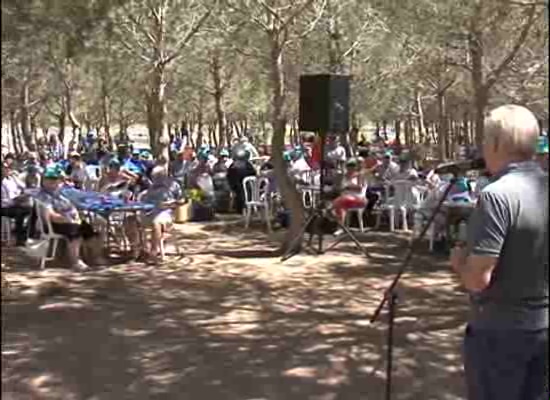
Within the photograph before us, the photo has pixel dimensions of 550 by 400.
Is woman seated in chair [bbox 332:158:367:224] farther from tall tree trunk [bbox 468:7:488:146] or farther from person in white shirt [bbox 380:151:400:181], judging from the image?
tall tree trunk [bbox 468:7:488:146]

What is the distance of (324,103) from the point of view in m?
9.22

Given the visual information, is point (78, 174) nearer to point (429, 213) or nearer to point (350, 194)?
point (350, 194)

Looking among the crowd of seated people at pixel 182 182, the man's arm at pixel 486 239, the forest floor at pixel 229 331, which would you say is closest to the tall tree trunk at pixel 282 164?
the crowd of seated people at pixel 182 182

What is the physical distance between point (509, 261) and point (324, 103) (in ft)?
22.7

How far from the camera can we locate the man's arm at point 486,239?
235cm

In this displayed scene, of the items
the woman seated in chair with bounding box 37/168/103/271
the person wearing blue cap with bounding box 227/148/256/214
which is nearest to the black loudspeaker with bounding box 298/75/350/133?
the woman seated in chair with bounding box 37/168/103/271

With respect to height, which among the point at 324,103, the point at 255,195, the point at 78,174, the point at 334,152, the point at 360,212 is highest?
the point at 324,103

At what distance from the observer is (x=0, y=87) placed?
6.28 feet

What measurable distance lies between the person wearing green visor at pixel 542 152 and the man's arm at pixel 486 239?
0.52 feet

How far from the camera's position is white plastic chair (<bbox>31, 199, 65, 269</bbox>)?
8.09m

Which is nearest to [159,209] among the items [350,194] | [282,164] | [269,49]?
[282,164]

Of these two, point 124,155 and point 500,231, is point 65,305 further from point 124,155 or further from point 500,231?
point 124,155

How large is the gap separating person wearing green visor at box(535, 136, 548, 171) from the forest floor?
6.94 feet

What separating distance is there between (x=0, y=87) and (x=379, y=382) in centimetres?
315
